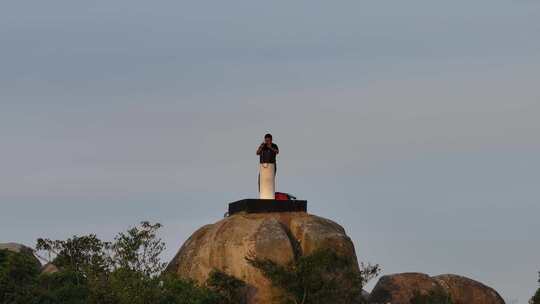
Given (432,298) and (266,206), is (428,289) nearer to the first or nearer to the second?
(432,298)

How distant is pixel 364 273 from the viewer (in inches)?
2763

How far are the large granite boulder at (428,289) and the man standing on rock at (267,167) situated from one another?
9.14m

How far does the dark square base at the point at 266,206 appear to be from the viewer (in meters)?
72.3

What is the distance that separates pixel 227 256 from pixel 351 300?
285 inches

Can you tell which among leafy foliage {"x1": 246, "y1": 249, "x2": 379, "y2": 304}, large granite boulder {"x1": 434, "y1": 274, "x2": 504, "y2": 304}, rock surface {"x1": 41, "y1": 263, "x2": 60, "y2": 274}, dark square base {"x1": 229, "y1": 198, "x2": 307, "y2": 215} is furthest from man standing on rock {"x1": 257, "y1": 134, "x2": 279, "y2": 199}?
rock surface {"x1": 41, "y1": 263, "x2": 60, "y2": 274}

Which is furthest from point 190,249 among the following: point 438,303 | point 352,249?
point 438,303

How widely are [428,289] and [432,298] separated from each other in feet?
7.84

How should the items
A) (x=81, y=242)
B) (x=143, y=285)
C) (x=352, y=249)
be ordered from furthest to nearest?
1. (x=81, y=242)
2. (x=352, y=249)
3. (x=143, y=285)

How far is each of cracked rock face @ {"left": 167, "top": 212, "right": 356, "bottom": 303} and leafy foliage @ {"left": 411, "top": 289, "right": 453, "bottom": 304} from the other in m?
5.14

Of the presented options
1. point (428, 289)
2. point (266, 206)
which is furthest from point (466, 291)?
point (266, 206)

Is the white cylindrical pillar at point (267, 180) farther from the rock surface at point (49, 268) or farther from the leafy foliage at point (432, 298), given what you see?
the rock surface at point (49, 268)

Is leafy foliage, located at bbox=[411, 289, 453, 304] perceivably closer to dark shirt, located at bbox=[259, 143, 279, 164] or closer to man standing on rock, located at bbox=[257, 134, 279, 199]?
man standing on rock, located at bbox=[257, 134, 279, 199]

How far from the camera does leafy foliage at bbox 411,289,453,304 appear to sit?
2899 inches

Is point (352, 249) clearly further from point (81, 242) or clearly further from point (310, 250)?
point (81, 242)
